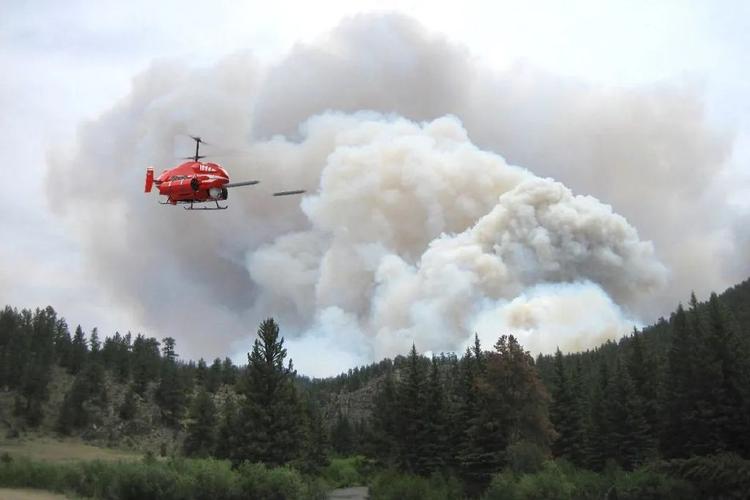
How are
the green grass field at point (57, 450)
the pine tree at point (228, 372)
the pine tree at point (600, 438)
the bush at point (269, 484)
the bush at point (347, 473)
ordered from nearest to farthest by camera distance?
the bush at point (269, 484) < the pine tree at point (600, 438) < the green grass field at point (57, 450) < the bush at point (347, 473) < the pine tree at point (228, 372)

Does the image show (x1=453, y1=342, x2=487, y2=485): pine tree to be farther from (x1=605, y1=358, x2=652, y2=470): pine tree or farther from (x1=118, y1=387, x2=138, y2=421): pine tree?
(x1=118, y1=387, x2=138, y2=421): pine tree

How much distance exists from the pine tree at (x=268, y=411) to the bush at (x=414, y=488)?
775 cm

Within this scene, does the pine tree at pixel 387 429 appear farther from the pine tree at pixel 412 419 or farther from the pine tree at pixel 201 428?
the pine tree at pixel 201 428

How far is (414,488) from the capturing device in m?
53.4

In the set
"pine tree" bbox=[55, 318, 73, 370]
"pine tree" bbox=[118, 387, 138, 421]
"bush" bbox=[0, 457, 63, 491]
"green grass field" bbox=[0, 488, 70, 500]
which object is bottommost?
"green grass field" bbox=[0, 488, 70, 500]

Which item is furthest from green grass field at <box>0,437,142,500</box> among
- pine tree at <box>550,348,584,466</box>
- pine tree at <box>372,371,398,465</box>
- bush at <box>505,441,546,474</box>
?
bush at <box>505,441,546,474</box>

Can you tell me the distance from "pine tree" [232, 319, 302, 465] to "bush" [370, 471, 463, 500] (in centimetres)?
775

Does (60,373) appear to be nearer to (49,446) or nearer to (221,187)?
(49,446)

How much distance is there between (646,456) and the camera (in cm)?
6675

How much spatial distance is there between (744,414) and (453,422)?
25113 mm

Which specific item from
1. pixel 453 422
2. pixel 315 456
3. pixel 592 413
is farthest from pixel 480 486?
pixel 315 456

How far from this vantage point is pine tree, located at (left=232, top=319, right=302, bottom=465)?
53812mm

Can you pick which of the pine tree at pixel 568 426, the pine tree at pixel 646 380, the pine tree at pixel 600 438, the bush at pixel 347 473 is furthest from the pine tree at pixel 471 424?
the bush at pixel 347 473

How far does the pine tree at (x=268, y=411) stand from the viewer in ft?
177
